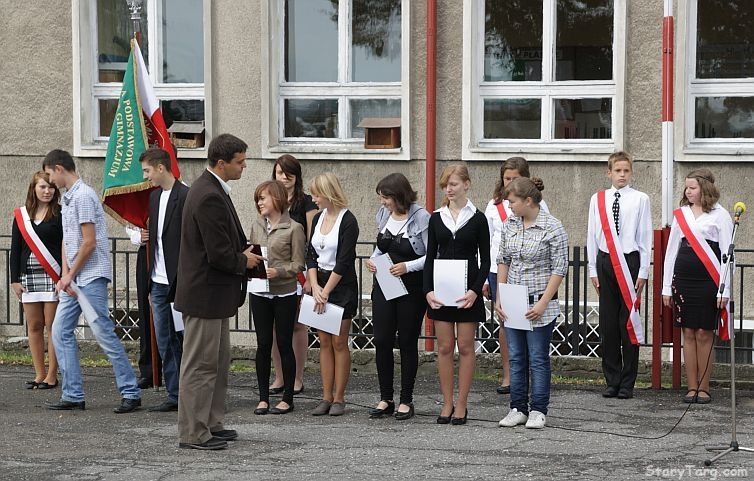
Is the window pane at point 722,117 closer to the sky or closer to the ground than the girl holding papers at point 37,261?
closer to the sky

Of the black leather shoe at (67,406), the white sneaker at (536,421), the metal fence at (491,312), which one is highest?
the metal fence at (491,312)

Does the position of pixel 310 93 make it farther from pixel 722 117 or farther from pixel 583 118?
pixel 722 117

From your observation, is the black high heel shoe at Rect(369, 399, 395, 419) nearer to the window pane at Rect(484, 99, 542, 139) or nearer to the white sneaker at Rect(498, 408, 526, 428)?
the white sneaker at Rect(498, 408, 526, 428)

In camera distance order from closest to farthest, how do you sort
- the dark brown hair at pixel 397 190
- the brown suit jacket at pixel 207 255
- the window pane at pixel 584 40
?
the brown suit jacket at pixel 207 255, the dark brown hair at pixel 397 190, the window pane at pixel 584 40

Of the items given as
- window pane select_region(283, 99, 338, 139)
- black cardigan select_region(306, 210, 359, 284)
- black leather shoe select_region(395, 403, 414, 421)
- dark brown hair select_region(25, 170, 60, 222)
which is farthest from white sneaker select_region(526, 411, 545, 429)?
window pane select_region(283, 99, 338, 139)

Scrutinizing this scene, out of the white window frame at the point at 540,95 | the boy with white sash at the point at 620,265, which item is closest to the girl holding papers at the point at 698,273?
the boy with white sash at the point at 620,265

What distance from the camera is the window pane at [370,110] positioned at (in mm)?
13219

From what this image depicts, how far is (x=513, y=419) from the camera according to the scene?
345 inches

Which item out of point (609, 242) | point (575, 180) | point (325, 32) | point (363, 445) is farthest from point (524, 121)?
point (363, 445)

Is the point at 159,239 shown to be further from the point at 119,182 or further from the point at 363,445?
the point at 363,445

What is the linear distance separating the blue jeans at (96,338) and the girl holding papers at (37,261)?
982 mm

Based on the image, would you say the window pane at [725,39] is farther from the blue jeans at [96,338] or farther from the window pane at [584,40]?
the blue jeans at [96,338]

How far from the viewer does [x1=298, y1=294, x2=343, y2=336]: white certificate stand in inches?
359

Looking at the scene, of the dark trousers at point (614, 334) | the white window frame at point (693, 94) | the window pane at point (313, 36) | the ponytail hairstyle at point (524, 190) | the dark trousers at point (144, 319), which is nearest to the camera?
the ponytail hairstyle at point (524, 190)
